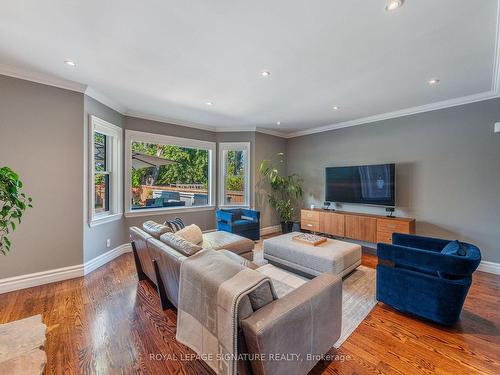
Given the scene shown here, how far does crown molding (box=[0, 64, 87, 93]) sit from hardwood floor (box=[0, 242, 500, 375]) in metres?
2.61

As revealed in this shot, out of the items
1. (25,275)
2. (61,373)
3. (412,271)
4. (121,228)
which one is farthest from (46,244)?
(412,271)

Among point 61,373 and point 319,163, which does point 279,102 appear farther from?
point 61,373

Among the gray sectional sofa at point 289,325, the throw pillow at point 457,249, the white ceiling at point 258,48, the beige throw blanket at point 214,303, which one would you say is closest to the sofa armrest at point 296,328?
the gray sectional sofa at point 289,325

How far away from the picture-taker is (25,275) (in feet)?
9.09

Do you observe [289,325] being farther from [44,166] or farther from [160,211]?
[160,211]

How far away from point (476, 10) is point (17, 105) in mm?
4710

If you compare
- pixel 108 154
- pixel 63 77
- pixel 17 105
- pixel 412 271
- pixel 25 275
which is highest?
pixel 63 77

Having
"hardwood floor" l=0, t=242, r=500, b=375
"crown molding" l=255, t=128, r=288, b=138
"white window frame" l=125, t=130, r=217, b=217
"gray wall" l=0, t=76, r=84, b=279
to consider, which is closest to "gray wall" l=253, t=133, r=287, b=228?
"crown molding" l=255, t=128, r=288, b=138

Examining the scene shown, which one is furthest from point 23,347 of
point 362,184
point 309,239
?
point 362,184

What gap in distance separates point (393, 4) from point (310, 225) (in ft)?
13.2

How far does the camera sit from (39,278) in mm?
2846

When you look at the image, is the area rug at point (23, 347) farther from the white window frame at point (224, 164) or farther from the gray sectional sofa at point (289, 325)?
the white window frame at point (224, 164)

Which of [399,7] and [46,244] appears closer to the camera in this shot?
[399,7]

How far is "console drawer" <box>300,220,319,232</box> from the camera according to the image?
4857 millimetres
